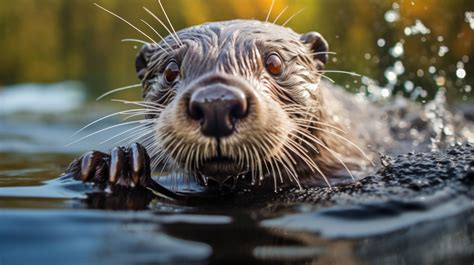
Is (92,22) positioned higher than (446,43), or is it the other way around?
(92,22)

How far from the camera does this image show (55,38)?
55.4ft

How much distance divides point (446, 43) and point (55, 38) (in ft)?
38.4

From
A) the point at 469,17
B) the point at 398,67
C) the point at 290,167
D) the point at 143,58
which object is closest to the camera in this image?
the point at 290,167

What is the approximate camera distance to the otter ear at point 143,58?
3871mm

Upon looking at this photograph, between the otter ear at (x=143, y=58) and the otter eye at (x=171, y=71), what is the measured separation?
0.45 m

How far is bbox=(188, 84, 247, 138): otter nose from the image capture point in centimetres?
263

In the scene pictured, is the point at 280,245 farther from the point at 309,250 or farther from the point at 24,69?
the point at 24,69

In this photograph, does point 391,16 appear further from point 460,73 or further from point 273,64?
point 273,64

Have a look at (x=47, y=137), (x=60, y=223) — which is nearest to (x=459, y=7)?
(x=47, y=137)

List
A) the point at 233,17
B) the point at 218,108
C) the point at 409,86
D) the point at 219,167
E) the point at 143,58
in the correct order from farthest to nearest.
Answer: the point at 233,17 → the point at 409,86 → the point at 143,58 → the point at 219,167 → the point at 218,108

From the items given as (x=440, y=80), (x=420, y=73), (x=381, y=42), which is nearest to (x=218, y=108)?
(x=440, y=80)

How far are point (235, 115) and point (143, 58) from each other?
1.44 metres

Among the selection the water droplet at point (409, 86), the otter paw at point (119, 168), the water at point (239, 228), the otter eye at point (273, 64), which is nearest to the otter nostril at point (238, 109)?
the water at point (239, 228)

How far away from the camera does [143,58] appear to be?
3986mm
